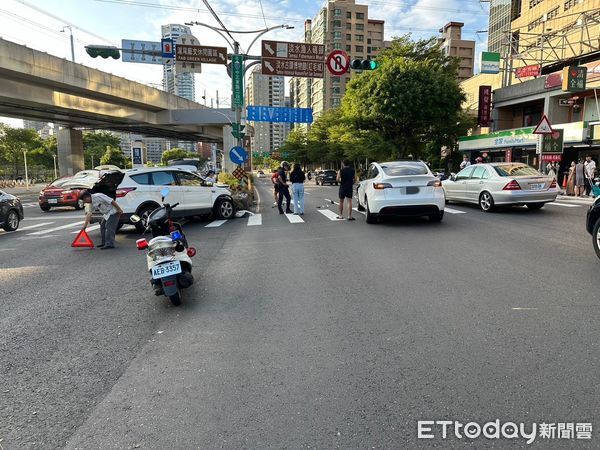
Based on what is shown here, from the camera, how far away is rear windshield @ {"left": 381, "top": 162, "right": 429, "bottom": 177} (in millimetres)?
10994

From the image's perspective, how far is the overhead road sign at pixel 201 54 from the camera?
62.6ft

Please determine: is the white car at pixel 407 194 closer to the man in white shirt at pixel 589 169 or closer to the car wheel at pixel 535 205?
the car wheel at pixel 535 205

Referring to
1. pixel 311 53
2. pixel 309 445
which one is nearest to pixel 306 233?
pixel 309 445

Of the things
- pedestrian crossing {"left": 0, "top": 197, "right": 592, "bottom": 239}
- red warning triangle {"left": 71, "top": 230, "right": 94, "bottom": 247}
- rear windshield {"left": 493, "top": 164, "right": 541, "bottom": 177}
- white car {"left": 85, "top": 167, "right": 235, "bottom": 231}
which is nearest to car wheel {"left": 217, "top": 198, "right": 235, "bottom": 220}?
white car {"left": 85, "top": 167, "right": 235, "bottom": 231}

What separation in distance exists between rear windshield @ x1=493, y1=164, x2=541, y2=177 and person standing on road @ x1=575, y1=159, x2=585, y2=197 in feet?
24.9

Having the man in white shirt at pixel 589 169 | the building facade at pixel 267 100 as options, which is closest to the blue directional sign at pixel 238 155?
the man in white shirt at pixel 589 169

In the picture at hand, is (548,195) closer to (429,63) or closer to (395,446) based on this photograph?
(395,446)

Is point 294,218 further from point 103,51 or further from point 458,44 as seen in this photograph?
point 458,44

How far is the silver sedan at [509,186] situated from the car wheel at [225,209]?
7946 mm

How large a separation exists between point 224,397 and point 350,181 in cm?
1004

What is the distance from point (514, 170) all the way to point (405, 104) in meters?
18.7

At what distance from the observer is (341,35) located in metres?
106

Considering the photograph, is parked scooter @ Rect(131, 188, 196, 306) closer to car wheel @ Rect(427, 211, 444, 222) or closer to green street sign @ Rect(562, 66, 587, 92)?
car wheel @ Rect(427, 211, 444, 222)

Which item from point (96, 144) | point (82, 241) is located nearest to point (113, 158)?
point (96, 144)
